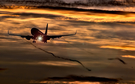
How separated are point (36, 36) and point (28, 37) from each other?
3.65 m

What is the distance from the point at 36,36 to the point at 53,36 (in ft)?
20.7

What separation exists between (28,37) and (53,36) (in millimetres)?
9275

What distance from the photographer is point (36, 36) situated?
9369cm

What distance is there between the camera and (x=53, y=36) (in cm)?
9381

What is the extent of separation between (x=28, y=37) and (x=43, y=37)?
18.8ft

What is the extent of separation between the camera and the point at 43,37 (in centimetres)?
9356

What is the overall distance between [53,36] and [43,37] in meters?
3.72

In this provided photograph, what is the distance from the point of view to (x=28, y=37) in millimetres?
91125
